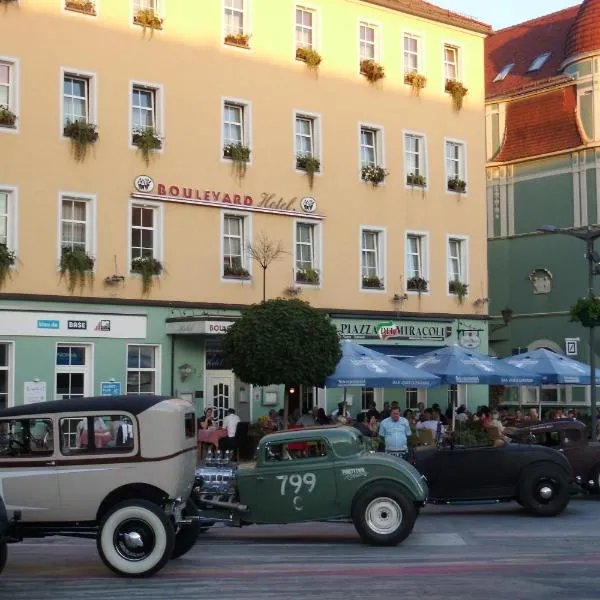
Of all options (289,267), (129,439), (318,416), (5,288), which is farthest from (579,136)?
(129,439)

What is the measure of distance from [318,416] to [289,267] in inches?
203

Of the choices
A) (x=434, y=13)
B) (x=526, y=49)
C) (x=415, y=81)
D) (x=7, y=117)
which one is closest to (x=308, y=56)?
(x=415, y=81)

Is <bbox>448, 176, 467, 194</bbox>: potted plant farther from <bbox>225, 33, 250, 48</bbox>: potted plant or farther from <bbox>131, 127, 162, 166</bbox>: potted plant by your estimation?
<bbox>131, 127, 162, 166</bbox>: potted plant

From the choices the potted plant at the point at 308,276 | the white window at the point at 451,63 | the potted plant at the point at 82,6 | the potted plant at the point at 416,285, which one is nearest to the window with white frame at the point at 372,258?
the potted plant at the point at 416,285

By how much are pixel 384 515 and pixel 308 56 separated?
67.7 feet

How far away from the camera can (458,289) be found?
38.7 m

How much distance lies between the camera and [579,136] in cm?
5044

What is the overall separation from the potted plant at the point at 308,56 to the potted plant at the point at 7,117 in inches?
364

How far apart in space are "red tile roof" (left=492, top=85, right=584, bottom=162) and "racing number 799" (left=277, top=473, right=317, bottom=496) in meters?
36.1

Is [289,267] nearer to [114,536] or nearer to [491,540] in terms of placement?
[491,540]

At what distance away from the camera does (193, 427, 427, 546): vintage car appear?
1684 centimetres

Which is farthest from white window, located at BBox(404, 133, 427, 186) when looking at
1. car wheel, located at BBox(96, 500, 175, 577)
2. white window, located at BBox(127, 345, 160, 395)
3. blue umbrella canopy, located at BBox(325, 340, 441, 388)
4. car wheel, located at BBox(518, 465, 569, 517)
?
car wheel, located at BBox(96, 500, 175, 577)

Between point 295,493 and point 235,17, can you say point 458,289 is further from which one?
point 295,493

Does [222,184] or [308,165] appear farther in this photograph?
[308,165]
